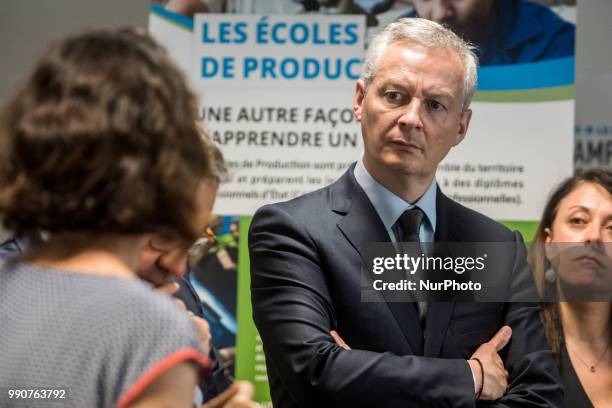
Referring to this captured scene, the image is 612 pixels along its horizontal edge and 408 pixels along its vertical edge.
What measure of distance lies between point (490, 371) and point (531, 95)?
7.43 ft

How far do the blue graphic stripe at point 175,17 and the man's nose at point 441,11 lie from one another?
1287mm

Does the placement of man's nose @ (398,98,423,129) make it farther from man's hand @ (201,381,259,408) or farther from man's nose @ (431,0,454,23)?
man's nose @ (431,0,454,23)

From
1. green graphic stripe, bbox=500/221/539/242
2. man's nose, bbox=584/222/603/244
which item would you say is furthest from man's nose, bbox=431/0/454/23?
man's nose, bbox=584/222/603/244

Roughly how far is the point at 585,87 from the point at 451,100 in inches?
94.4

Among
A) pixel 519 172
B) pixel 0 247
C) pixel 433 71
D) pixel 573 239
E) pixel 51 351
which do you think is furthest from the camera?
pixel 519 172

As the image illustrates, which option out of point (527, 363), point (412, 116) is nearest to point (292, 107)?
point (412, 116)

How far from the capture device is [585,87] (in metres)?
4.87

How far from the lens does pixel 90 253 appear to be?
1.16 metres

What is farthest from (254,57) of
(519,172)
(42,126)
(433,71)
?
(42,126)

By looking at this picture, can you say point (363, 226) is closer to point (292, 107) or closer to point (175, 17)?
point (292, 107)

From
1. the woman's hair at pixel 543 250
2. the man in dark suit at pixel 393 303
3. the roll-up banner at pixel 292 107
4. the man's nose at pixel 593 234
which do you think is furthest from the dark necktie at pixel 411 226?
the roll-up banner at pixel 292 107

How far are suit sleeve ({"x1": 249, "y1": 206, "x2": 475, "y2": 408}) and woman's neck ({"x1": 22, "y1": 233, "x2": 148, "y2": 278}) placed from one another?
131 centimetres

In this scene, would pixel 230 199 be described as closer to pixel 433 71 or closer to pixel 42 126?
pixel 433 71

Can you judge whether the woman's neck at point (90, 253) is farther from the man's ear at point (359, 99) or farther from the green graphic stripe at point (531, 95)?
the green graphic stripe at point (531, 95)
